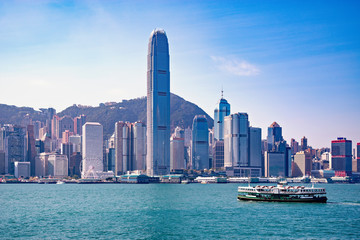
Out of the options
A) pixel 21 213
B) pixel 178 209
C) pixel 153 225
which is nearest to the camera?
pixel 153 225

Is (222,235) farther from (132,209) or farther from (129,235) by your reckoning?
(132,209)

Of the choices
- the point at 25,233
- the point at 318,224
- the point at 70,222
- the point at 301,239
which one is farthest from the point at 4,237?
the point at 318,224

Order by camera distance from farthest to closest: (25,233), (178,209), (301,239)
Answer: (178,209) < (25,233) < (301,239)

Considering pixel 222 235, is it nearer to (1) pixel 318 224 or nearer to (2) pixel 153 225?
(2) pixel 153 225

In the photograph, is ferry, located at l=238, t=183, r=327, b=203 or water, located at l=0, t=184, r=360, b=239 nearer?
water, located at l=0, t=184, r=360, b=239

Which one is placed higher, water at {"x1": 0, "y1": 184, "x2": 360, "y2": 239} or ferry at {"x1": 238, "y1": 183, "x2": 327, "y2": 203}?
ferry at {"x1": 238, "y1": 183, "x2": 327, "y2": 203}

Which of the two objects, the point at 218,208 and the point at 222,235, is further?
the point at 218,208

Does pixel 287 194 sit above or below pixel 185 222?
above

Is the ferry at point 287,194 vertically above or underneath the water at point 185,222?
above

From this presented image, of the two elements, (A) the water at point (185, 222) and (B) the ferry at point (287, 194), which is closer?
(A) the water at point (185, 222)

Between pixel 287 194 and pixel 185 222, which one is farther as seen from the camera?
pixel 287 194
